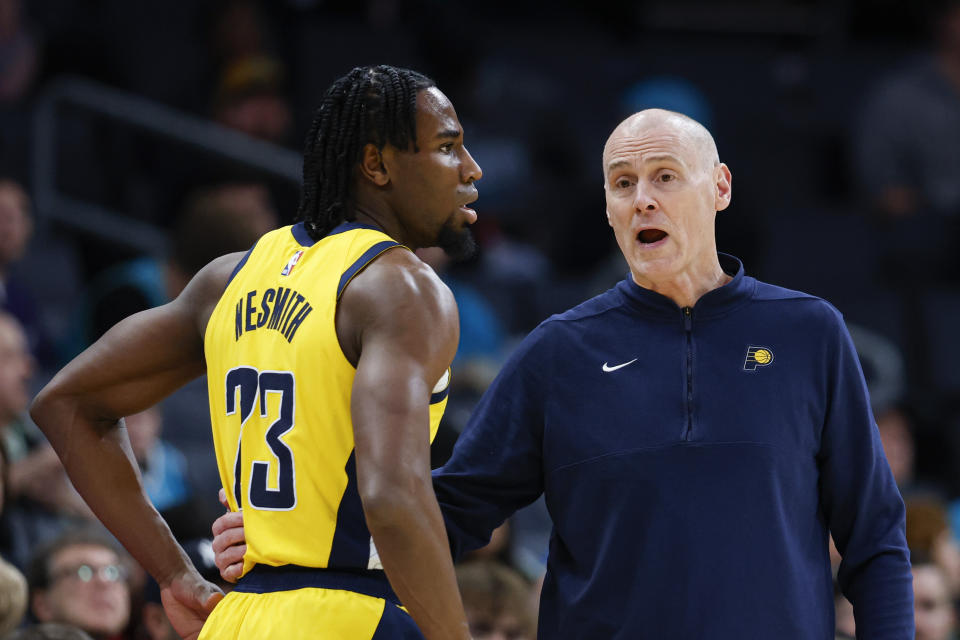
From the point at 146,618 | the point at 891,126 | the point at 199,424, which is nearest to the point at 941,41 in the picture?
the point at 891,126

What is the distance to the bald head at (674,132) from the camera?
3189 millimetres

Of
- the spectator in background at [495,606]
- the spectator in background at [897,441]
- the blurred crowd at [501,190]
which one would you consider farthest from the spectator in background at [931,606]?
the spectator in background at [495,606]

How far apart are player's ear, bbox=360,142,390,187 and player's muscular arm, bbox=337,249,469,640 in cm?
35

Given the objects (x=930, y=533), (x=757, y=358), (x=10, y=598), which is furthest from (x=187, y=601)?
(x=930, y=533)

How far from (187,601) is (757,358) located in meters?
1.44

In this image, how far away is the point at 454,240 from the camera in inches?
126

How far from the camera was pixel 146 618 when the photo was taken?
4.61 m

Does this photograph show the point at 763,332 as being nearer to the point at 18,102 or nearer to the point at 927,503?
the point at 927,503

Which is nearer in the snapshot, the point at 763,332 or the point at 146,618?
the point at 763,332

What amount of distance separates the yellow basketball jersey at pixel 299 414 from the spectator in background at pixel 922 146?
6.50 meters

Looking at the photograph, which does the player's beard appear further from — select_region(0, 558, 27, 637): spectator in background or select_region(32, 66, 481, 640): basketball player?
select_region(0, 558, 27, 637): spectator in background

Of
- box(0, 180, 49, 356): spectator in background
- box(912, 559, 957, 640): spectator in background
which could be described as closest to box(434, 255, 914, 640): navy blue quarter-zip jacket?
box(912, 559, 957, 640): spectator in background

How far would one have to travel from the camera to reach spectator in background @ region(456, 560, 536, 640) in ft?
16.1

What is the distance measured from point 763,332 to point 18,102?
628 cm
